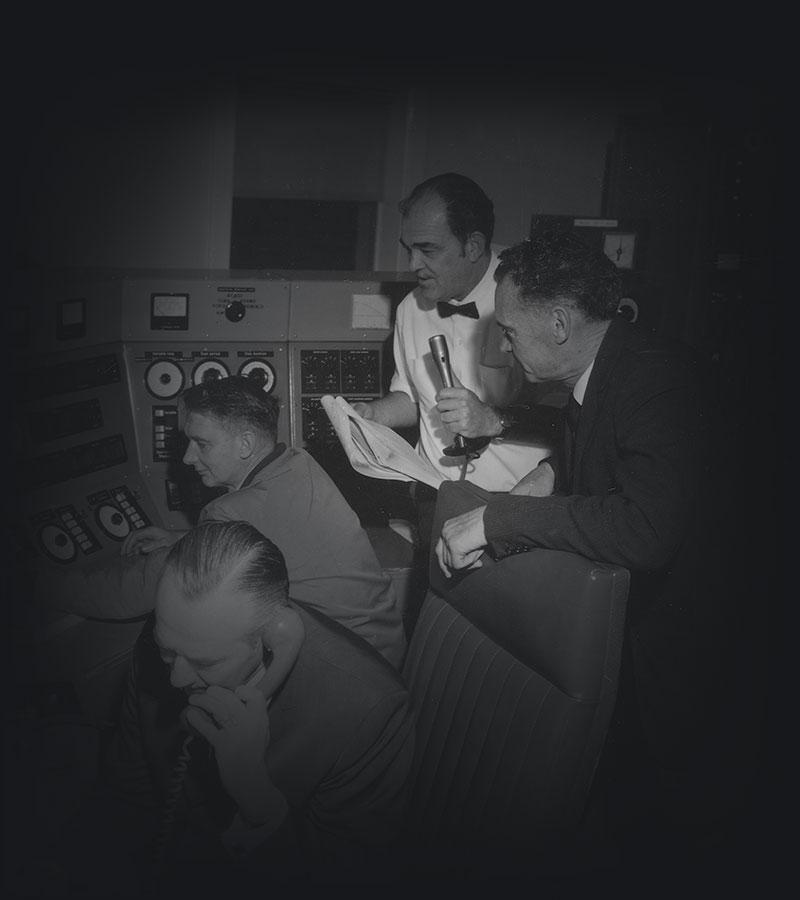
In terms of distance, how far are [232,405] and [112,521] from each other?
51 cm

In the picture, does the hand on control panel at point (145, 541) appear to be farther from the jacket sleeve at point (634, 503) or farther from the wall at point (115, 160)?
the jacket sleeve at point (634, 503)

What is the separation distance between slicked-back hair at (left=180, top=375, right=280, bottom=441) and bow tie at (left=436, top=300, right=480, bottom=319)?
64 cm

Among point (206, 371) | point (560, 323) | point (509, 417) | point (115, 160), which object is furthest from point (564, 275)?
point (206, 371)

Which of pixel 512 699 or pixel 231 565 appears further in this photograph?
pixel 512 699

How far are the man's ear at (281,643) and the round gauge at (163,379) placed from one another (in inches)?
38.3

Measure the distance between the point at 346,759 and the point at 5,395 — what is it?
73cm

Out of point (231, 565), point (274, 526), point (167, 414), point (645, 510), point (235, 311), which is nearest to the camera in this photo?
point (231, 565)

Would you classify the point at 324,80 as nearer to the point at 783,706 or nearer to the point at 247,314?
the point at 247,314

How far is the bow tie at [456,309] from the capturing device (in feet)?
6.37

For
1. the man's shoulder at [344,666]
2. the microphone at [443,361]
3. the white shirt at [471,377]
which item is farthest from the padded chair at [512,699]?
the white shirt at [471,377]

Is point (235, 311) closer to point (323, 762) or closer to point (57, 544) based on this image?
point (57, 544)

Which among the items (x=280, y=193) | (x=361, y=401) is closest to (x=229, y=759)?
(x=361, y=401)

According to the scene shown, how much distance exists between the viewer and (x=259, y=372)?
207 cm

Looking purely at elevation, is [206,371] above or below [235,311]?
below
